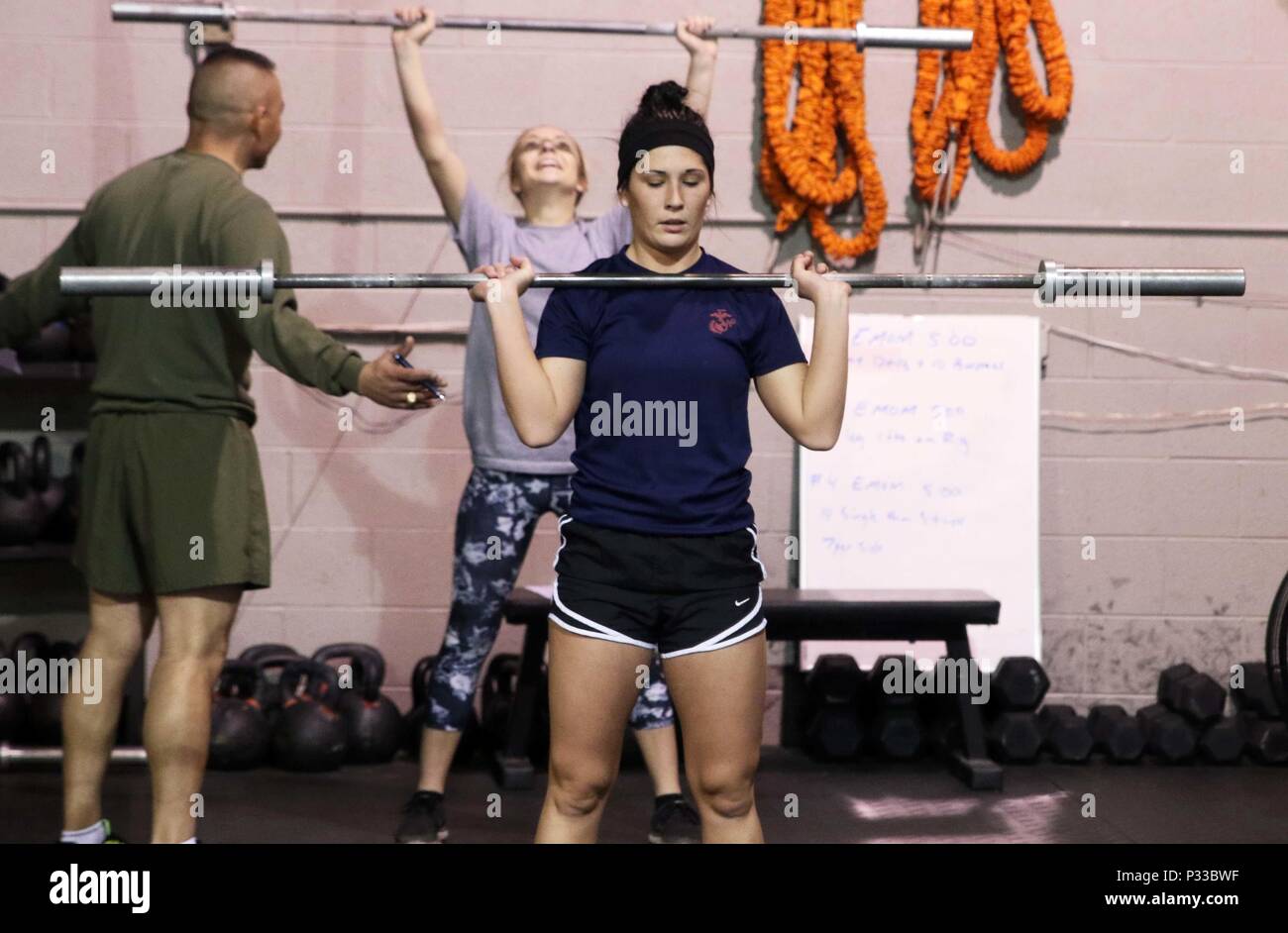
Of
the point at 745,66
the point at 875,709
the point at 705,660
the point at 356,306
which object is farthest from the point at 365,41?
the point at 705,660

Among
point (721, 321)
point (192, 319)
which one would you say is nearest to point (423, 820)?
point (192, 319)

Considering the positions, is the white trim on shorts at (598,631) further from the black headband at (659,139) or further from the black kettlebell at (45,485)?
the black kettlebell at (45,485)

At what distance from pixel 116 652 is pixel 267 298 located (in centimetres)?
86

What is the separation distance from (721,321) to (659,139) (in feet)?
0.91

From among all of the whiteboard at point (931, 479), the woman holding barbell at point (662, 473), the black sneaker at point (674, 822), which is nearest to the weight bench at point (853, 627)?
→ the whiteboard at point (931, 479)

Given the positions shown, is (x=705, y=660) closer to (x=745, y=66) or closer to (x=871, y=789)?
(x=871, y=789)

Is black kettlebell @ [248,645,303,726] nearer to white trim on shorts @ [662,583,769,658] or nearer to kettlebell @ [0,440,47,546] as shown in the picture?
kettlebell @ [0,440,47,546]

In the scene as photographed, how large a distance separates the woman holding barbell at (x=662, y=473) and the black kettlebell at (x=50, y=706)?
209 cm

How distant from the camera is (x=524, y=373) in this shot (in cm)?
203

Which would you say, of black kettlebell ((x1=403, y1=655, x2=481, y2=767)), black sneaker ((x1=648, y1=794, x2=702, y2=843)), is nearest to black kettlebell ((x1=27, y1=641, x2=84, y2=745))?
black kettlebell ((x1=403, y1=655, x2=481, y2=767))

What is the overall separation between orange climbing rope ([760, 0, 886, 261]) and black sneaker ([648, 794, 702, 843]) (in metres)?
1.67

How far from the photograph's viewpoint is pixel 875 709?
3912 mm

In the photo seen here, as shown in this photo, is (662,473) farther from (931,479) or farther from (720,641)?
(931,479)

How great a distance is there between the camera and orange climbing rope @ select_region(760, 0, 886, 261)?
3971mm
